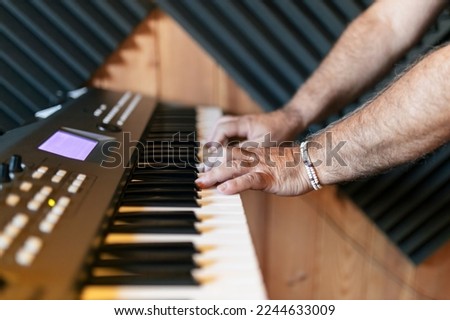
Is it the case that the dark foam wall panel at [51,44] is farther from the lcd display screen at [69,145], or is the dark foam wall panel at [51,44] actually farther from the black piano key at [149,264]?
the black piano key at [149,264]

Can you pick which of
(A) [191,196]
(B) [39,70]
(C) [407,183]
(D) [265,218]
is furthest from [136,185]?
(C) [407,183]

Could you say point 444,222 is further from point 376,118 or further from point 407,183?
point 376,118

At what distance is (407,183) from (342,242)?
10.8 inches

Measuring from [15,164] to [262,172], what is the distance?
0.39 m

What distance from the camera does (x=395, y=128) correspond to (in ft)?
2.59

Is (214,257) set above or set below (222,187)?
below

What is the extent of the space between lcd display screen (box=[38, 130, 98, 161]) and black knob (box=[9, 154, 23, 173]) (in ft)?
0.33

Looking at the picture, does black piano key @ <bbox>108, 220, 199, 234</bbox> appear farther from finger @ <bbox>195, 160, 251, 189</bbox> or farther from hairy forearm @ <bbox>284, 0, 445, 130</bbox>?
hairy forearm @ <bbox>284, 0, 445, 130</bbox>

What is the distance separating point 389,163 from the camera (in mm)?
835

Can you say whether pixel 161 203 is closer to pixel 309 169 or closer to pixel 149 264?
pixel 149 264

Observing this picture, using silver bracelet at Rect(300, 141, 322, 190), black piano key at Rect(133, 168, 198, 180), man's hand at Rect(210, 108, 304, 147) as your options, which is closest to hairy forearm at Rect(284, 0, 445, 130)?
man's hand at Rect(210, 108, 304, 147)

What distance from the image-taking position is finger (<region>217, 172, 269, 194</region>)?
0.79 meters

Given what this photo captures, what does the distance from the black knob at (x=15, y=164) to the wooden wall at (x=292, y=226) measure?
701mm

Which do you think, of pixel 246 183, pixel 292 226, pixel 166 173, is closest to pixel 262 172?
pixel 246 183
